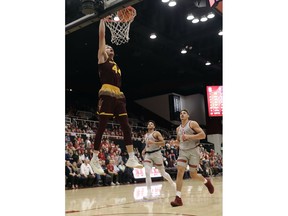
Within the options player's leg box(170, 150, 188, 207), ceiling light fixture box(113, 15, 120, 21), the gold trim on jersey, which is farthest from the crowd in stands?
the gold trim on jersey

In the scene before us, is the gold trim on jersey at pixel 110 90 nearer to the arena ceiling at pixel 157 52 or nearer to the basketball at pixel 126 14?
the basketball at pixel 126 14

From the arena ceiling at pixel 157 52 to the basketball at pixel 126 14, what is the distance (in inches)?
158

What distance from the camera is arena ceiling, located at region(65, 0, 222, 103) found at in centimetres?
1113

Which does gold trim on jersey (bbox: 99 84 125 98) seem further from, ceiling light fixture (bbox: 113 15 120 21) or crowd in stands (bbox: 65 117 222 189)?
crowd in stands (bbox: 65 117 222 189)

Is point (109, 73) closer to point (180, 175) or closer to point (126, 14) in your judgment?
point (126, 14)

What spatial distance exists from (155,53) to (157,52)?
0.32ft

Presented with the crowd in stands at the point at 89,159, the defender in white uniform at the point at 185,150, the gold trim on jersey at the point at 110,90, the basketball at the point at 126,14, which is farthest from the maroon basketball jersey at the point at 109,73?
the crowd in stands at the point at 89,159
